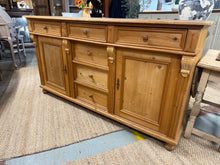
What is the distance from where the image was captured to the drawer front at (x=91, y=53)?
132cm

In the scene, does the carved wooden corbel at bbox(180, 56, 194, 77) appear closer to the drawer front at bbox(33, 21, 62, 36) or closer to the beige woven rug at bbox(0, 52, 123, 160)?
the beige woven rug at bbox(0, 52, 123, 160)

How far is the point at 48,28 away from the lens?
5.20 ft

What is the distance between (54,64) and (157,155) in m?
1.36

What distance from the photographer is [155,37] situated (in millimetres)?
980

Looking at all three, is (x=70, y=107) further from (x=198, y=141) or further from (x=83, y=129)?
(x=198, y=141)

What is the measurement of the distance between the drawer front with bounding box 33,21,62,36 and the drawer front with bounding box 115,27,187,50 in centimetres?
68

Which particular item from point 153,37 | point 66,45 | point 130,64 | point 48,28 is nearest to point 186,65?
point 153,37

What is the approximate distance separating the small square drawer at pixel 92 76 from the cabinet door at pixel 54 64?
164 mm

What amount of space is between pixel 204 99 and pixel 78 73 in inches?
45.4

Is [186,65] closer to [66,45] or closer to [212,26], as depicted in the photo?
[66,45]

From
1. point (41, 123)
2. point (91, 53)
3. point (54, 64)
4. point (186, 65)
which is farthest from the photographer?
point (54, 64)

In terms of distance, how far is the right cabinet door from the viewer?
1040 mm

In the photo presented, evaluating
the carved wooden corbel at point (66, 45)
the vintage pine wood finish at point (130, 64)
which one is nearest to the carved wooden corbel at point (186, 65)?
the vintage pine wood finish at point (130, 64)

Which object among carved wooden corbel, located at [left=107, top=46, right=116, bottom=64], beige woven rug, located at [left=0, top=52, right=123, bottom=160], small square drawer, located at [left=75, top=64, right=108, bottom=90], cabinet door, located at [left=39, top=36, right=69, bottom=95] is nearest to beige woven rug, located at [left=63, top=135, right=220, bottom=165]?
beige woven rug, located at [left=0, top=52, right=123, bottom=160]
